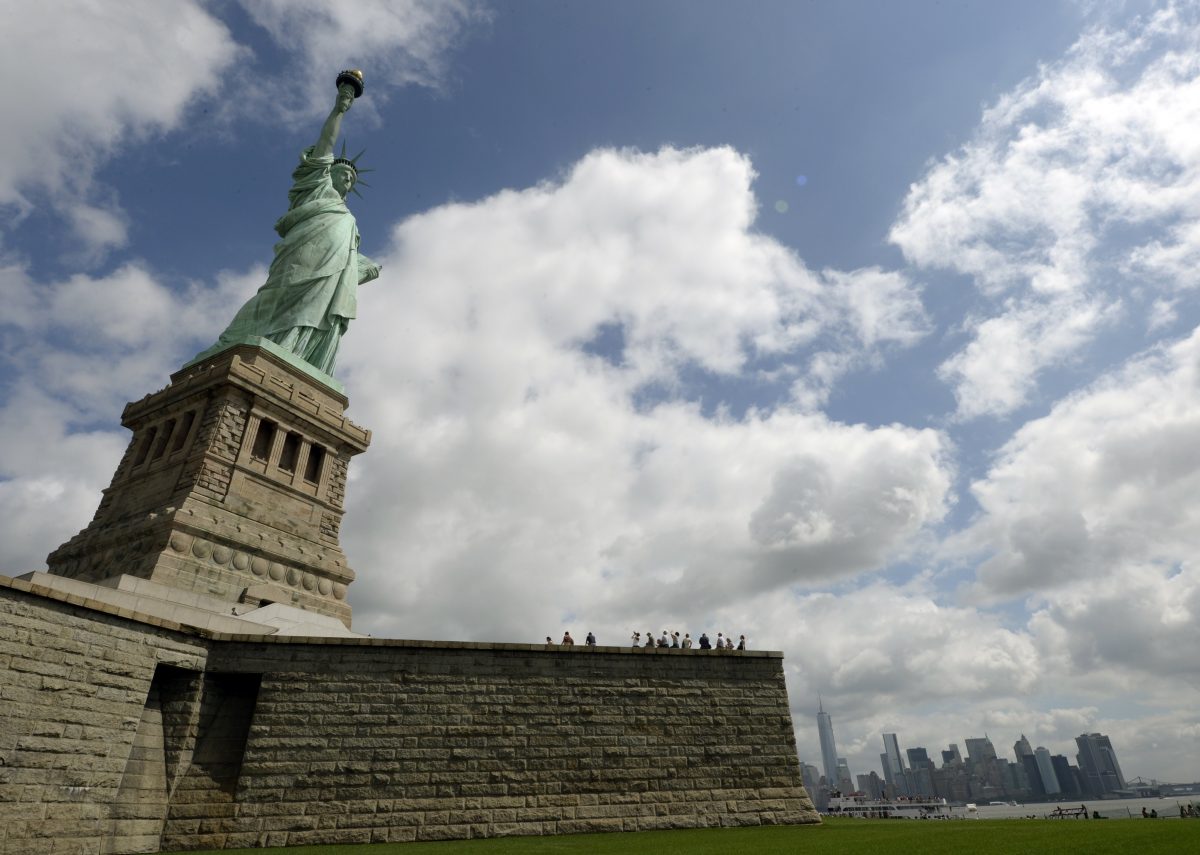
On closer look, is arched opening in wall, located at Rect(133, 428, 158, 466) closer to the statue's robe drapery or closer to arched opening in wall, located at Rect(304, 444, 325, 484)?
the statue's robe drapery

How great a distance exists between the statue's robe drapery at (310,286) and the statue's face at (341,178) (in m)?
1.48

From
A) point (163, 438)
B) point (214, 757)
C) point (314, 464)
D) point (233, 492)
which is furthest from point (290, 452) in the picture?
point (214, 757)

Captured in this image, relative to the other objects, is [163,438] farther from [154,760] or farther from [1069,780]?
[1069,780]

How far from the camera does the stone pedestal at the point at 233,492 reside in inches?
858

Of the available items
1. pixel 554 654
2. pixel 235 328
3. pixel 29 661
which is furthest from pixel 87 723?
pixel 235 328

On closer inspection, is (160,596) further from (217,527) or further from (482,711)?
(482,711)

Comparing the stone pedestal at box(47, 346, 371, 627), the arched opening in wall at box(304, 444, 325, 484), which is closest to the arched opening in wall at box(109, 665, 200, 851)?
the stone pedestal at box(47, 346, 371, 627)

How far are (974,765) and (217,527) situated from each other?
519 feet

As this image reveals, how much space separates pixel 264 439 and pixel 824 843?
2422 centimetres

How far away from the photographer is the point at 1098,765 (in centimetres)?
12712

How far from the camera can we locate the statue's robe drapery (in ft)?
102

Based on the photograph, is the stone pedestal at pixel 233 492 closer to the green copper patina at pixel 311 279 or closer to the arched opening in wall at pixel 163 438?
the arched opening in wall at pixel 163 438

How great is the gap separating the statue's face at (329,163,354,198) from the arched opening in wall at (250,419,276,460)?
1758 cm

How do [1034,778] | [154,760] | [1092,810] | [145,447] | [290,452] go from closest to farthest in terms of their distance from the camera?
1. [154,760]
2. [290,452]
3. [145,447]
4. [1092,810]
5. [1034,778]
